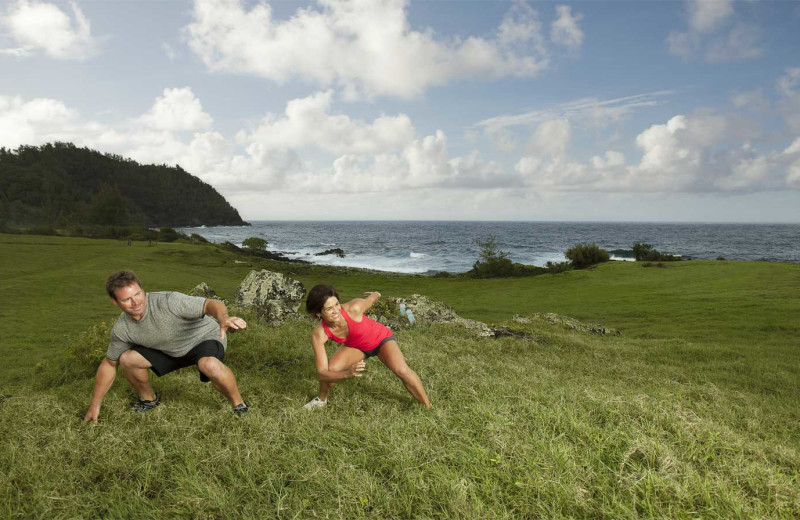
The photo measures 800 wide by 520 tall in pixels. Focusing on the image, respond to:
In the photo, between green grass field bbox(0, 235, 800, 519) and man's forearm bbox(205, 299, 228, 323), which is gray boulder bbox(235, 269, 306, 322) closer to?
green grass field bbox(0, 235, 800, 519)

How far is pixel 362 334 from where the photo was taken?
17.9 feet

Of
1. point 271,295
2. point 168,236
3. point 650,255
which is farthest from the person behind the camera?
point 168,236

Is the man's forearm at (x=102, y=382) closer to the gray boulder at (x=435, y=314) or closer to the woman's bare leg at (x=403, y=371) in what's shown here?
the woman's bare leg at (x=403, y=371)

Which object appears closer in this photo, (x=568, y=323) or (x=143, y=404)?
(x=143, y=404)

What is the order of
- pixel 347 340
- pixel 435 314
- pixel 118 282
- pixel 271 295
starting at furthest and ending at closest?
pixel 435 314 < pixel 271 295 < pixel 347 340 < pixel 118 282

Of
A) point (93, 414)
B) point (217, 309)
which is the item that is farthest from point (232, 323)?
point (93, 414)

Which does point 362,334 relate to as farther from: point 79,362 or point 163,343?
point 79,362

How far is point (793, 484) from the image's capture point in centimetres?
369

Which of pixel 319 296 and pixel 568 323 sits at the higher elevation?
pixel 319 296

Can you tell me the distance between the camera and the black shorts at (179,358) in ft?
17.5

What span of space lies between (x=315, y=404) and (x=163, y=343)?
2.15m

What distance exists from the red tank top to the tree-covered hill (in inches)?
3554

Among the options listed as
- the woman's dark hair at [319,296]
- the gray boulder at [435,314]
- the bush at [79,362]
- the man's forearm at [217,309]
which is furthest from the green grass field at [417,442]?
the gray boulder at [435,314]

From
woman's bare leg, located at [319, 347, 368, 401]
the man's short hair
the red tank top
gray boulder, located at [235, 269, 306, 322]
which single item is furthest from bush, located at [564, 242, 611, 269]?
the man's short hair
